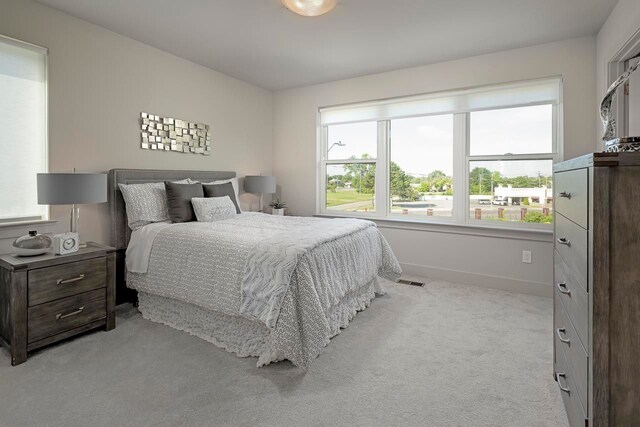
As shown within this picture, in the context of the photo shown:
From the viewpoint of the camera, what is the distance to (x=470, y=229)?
3.97m

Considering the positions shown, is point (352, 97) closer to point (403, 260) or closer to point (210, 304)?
point (403, 260)

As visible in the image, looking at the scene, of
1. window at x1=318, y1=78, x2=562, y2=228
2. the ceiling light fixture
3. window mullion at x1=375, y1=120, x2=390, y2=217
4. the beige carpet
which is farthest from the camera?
window mullion at x1=375, y1=120, x2=390, y2=217

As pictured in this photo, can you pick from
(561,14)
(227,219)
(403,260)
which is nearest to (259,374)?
(227,219)

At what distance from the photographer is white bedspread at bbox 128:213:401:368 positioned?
209 centimetres

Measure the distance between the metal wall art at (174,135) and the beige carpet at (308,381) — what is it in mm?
1863

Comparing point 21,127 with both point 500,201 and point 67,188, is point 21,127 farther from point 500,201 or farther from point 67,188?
point 500,201

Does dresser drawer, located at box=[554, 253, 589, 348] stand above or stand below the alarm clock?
below

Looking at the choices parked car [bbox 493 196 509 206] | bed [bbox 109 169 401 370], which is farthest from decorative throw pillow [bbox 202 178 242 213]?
parked car [bbox 493 196 509 206]

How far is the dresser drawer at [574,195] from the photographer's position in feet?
3.97

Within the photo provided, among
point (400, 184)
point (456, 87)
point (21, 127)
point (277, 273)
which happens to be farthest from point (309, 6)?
point (400, 184)

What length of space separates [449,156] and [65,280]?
398 cm

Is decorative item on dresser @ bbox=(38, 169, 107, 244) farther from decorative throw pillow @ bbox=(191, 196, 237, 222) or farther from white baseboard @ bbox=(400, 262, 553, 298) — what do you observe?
white baseboard @ bbox=(400, 262, 553, 298)

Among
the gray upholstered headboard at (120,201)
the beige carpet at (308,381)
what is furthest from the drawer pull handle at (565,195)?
the gray upholstered headboard at (120,201)

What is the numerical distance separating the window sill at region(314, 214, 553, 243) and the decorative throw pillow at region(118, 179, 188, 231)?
8.59ft
